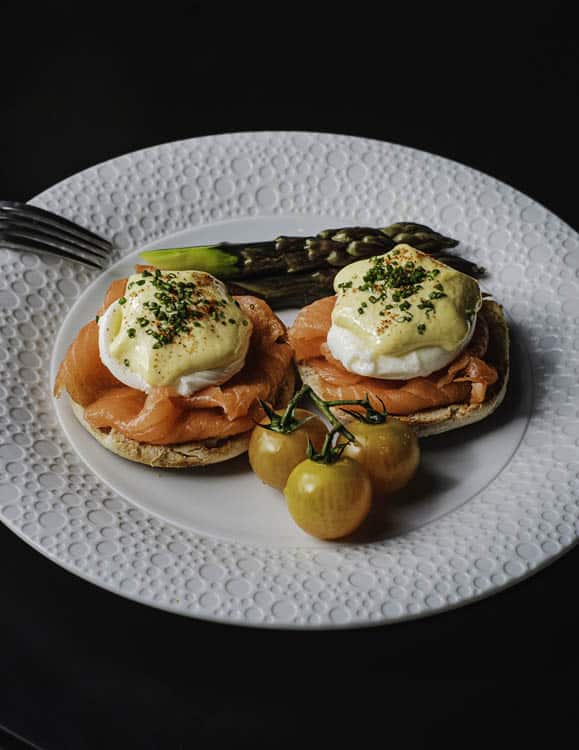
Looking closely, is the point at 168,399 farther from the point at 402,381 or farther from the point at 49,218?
the point at 49,218

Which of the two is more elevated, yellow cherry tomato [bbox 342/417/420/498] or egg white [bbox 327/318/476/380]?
egg white [bbox 327/318/476/380]

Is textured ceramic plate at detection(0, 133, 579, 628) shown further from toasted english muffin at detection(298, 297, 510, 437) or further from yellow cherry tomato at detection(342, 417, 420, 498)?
yellow cherry tomato at detection(342, 417, 420, 498)

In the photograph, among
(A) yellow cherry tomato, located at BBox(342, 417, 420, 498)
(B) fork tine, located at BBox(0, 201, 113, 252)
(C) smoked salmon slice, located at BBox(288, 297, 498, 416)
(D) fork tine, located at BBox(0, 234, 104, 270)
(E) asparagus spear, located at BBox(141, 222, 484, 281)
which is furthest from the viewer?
(E) asparagus spear, located at BBox(141, 222, 484, 281)

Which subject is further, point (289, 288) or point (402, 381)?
point (289, 288)

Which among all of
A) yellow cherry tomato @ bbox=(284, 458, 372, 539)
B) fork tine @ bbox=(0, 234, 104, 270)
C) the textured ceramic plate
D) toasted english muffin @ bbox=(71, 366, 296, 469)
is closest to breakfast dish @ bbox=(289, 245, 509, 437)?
the textured ceramic plate

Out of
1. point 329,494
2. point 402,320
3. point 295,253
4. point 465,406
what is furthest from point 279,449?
point 295,253

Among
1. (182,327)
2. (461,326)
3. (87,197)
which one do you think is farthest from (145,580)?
(87,197)
